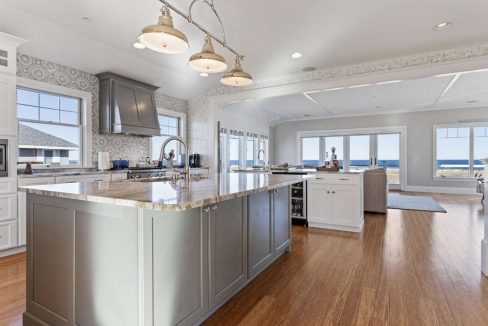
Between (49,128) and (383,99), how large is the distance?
7417 millimetres

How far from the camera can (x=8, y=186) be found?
314 cm

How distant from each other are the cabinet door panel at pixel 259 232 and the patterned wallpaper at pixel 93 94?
348 centimetres

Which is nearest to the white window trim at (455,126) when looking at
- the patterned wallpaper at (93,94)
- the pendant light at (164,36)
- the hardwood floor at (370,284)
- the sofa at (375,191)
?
the sofa at (375,191)

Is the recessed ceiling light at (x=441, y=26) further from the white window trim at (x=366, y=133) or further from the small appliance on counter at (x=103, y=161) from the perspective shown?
the white window trim at (x=366, y=133)

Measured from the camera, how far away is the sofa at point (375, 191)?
5.27 metres

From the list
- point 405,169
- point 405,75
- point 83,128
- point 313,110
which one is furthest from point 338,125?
point 83,128

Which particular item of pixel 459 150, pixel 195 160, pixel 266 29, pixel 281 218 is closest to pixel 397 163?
pixel 459 150

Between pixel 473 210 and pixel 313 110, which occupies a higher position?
pixel 313 110

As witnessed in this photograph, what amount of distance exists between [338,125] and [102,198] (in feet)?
31.4

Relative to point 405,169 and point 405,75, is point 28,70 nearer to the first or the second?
point 405,75

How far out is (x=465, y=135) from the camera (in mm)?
8258

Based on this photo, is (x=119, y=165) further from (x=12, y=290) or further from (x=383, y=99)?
(x=383, y=99)

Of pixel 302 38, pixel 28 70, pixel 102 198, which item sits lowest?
pixel 102 198

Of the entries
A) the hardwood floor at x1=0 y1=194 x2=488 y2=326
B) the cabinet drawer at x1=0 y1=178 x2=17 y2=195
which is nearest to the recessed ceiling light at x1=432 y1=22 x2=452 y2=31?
the hardwood floor at x1=0 y1=194 x2=488 y2=326
